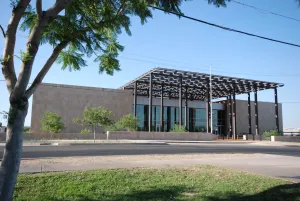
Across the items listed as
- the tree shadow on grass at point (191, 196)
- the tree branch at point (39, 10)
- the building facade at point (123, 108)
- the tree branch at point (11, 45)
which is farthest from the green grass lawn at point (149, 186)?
the building facade at point (123, 108)

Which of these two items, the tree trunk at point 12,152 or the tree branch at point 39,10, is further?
the tree branch at point 39,10

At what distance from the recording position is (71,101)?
42.5m

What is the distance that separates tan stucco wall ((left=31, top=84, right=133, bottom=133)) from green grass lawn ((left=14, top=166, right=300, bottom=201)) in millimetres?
35150

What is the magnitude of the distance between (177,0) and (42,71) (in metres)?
3.40

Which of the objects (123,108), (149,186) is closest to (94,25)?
(149,186)

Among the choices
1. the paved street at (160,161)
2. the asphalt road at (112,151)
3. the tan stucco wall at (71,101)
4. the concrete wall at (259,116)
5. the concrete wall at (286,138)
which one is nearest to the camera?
the paved street at (160,161)

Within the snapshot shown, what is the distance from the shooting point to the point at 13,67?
14.7ft

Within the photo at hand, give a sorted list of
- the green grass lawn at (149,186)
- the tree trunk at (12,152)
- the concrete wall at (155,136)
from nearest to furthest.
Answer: the tree trunk at (12,152)
the green grass lawn at (149,186)
the concrete wall at (155,136)

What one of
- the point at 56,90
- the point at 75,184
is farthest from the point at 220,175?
the point at 56,90

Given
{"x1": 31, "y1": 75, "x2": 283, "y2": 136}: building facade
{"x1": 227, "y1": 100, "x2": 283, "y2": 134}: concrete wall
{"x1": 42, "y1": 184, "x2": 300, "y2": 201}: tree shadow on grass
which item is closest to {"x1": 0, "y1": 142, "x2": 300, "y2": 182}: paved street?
{"x1": 42, "y1": 184, "x2": 300, "y2": 201}: tree shadow on grass

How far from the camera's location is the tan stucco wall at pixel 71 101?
4036cm

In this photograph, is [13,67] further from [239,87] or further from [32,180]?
[239,87]

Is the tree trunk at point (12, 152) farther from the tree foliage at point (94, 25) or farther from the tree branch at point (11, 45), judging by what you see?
the tree foliage at point (94, 25)

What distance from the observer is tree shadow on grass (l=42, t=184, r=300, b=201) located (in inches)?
232
